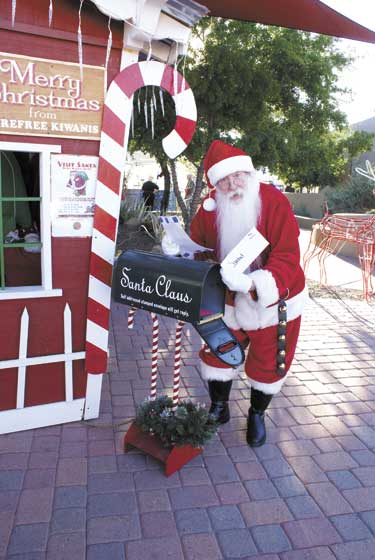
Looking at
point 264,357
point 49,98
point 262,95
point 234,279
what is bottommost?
point 264,357

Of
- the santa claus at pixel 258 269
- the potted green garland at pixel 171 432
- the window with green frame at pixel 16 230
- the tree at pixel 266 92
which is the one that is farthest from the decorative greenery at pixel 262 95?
the potted green garland at pixel 171 432

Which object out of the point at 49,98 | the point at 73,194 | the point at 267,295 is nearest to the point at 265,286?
the point at 267,295

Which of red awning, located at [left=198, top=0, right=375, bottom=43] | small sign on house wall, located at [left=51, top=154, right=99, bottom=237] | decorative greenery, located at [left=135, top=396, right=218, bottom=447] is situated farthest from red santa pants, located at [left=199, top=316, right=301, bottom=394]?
red awning, located at [left=198, top=0, right=375, bottom=43]

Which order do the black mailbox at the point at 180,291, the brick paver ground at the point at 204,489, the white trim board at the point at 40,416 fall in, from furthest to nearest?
the white trim board at the point at 40,416
the black mailbox at the point at 180,291
the brick paver ground at the point at 204,489

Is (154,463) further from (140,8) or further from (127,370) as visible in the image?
(140,8)

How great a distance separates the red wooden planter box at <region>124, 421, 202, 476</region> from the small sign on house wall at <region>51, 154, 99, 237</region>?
1.31m

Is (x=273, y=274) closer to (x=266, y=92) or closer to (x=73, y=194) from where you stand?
(x=73, y=194)

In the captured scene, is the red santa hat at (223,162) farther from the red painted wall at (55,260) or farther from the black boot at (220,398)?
the black boot at (220,398)

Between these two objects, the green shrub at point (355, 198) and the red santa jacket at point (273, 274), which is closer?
the red santa jacket at point (273, 274)

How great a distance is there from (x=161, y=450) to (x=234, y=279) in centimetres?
112

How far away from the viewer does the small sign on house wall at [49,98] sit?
8.66 feet

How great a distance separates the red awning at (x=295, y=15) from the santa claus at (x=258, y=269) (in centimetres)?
87

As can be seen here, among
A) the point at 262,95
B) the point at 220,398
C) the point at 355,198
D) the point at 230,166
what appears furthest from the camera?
the point at 355,198

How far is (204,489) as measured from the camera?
106 inches
